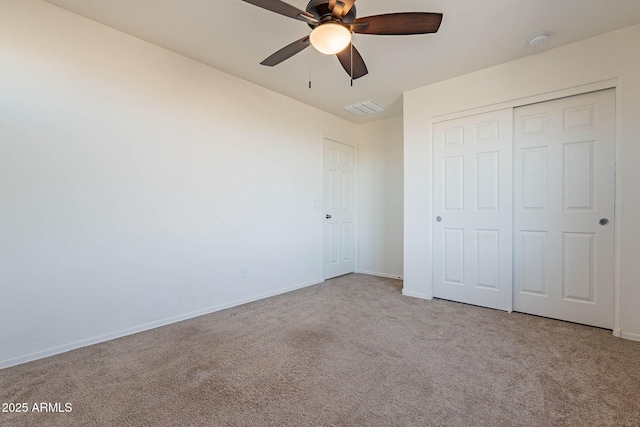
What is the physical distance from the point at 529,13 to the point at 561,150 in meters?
1.25

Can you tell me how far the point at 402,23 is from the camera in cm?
171

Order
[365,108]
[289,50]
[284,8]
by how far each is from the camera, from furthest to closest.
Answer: [365,108]
[289,50]
[284,8]

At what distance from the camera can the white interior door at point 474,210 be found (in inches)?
117

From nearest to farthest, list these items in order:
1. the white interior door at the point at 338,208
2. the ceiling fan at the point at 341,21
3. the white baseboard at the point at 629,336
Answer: the ceiling fan at the point at 341,21 → the white baseboard at the point at 629,336 → the white interior door at the point at 338,208

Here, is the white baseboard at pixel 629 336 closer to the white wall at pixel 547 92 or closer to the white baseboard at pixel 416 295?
the white wall at pixel 547 92

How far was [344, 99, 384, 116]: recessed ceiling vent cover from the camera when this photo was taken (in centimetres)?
393

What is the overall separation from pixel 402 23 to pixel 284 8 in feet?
2.29

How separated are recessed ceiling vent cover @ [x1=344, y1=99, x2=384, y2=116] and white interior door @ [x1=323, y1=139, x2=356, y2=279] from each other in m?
0.56

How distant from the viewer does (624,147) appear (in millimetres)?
2365

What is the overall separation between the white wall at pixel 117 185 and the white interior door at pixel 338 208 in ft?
3.35

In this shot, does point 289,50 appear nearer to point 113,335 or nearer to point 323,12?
point 323,12

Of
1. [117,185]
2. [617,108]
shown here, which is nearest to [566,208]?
[617,108]

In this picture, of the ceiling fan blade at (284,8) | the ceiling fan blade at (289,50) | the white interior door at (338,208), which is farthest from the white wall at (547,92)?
the ceiling fan blade at (284,8)

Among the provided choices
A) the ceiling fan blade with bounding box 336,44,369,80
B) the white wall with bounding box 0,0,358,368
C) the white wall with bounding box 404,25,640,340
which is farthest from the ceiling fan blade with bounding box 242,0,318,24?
the white wall with bounding box 404,25,640,340
